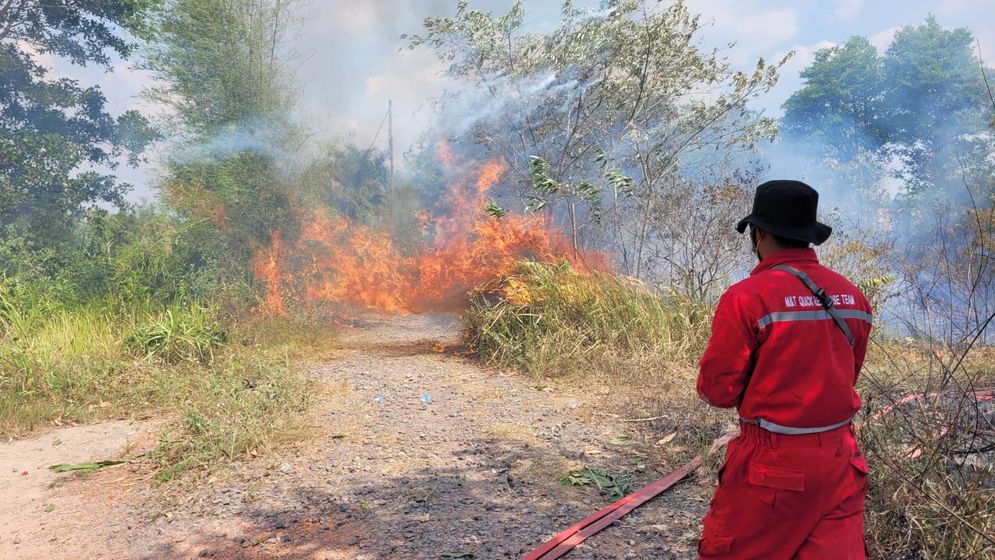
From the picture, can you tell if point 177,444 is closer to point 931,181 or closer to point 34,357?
point 34,357

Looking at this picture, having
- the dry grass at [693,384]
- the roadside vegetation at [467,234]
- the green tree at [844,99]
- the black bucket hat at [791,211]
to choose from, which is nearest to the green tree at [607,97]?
the roadside vegetation at [467,234]

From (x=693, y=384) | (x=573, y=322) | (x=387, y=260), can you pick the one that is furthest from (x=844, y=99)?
(x=693, y=384)

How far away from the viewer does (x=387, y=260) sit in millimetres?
13234

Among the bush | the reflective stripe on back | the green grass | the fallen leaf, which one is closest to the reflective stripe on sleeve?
the reflective stripe on back

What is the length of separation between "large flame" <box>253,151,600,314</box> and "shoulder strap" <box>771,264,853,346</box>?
8529 millimetres

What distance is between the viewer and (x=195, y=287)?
9336 mm

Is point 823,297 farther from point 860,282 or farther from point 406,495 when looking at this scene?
point 860,282

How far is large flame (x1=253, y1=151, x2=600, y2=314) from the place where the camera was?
11.0 m

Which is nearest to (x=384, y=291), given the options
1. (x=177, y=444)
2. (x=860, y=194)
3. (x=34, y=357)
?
(x=34, y=357)

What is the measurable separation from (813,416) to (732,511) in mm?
381

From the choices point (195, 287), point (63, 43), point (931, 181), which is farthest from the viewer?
point (931, 181)

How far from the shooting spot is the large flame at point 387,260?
11.0 m

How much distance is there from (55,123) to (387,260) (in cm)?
649

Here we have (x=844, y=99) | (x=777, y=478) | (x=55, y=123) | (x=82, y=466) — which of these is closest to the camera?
(x=777, y=478)
